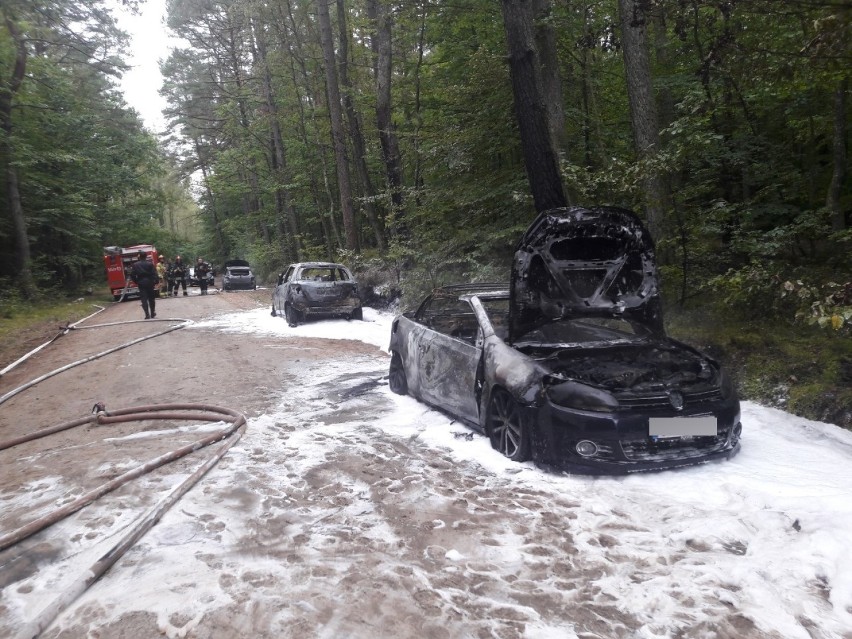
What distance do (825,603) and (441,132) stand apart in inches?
426

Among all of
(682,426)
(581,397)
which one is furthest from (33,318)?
(682,426)

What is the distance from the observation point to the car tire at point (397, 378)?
7.54 metres

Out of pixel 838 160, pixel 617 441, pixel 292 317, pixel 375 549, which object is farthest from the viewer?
pixel 292 317

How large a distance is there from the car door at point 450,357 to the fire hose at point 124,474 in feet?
6.65

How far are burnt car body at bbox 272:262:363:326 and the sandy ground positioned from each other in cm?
880

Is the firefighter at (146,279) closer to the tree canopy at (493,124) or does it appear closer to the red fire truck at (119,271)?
the tree canopy at (493,124)

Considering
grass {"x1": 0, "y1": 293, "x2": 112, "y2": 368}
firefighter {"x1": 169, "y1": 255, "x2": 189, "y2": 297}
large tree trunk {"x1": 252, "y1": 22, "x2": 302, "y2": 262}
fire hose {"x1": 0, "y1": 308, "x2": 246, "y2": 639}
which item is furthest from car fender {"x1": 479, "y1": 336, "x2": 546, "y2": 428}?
firefighter {"x1": 169, "y1": 255, "x2": 189, "y2": 297}

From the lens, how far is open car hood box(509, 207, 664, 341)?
5613 mm

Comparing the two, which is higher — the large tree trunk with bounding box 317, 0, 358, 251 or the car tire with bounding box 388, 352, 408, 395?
the large tree trunk with bounding box 317, 0, 358, 251

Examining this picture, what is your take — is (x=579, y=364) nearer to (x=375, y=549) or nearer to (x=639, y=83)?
(x=375, y=549)

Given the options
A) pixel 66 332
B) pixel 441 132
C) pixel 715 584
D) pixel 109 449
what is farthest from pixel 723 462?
pixel 66 332

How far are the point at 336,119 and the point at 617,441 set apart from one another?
18006mm

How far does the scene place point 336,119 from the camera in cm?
2016

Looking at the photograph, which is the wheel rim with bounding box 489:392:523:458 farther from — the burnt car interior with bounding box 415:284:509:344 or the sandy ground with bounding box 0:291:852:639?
the burnt car interior with bounding box 415:284:509:344
